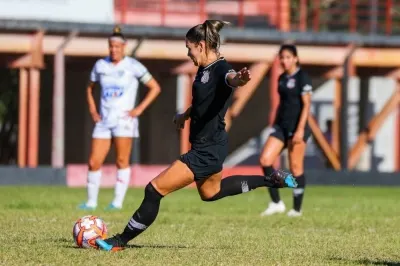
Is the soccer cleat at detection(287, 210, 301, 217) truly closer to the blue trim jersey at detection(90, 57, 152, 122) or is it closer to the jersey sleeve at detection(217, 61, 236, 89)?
the blue trim jersey at detection(90, 57, 152, 122)

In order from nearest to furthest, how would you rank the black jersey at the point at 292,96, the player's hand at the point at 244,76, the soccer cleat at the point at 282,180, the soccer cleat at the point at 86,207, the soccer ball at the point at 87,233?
1. the player's hand at the point at 244,76
2. the soccer ball at the point at 87,233
3. the soccer cleat at the point at 282,180
4. the black jersey at the point at 292,96
5. the soccer cleat at the point at 86,207

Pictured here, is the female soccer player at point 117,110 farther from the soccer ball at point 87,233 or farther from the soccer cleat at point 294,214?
the soccer ball at point 87,233

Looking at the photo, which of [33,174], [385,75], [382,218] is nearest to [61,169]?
[33,174]

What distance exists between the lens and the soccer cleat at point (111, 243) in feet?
31.5

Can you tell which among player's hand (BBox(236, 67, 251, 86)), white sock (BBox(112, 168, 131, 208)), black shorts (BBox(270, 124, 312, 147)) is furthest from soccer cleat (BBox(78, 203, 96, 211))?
player's hand (BBox(236, 67, 251, 86))

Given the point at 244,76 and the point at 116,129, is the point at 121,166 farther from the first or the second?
the point at 244,76

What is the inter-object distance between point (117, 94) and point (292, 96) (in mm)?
2167

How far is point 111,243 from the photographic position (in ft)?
31.6

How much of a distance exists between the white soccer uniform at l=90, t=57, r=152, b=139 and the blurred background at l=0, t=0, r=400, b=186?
9.65m

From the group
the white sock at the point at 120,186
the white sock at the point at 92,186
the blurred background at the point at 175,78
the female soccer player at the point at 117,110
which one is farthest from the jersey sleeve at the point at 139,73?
the blurred background at the point at 175,78

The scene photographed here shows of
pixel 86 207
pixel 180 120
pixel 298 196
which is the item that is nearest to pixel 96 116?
pixel 86 207

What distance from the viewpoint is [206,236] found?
446 inches

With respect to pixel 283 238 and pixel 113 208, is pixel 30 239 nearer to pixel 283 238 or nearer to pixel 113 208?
pixel 283 238

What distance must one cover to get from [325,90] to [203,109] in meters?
24.2
